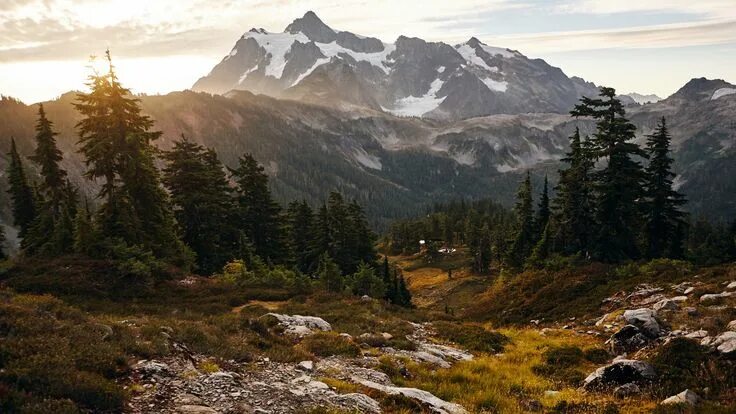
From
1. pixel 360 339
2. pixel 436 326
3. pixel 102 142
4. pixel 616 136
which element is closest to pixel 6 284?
pixel 102 142

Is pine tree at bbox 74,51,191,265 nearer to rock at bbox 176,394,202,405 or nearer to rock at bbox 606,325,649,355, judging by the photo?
rock at bbox 176,394,202,405

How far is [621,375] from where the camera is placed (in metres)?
13.6

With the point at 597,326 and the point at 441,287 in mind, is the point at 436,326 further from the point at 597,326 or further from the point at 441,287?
the point at 441,287

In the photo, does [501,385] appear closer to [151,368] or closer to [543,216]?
[151,368]

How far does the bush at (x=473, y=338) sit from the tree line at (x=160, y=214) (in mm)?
16986

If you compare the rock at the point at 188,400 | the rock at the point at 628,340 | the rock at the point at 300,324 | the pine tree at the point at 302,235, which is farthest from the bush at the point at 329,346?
the pine tree at the point at 302,235

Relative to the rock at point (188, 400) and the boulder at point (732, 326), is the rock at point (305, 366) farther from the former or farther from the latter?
the boulder at point (732, 326)

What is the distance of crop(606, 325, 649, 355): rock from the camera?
55.8 feet

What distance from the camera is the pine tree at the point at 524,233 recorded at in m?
55.0

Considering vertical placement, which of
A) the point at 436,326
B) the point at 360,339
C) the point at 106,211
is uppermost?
the point at 106,211

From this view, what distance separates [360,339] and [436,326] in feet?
24.2

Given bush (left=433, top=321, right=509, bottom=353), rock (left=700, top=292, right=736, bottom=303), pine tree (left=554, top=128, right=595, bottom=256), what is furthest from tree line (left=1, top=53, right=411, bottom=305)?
rock (left=700, top=292, right=736, bottom=303)

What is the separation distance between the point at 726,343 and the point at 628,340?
13.5 feet

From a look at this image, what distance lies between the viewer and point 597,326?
21969mm
